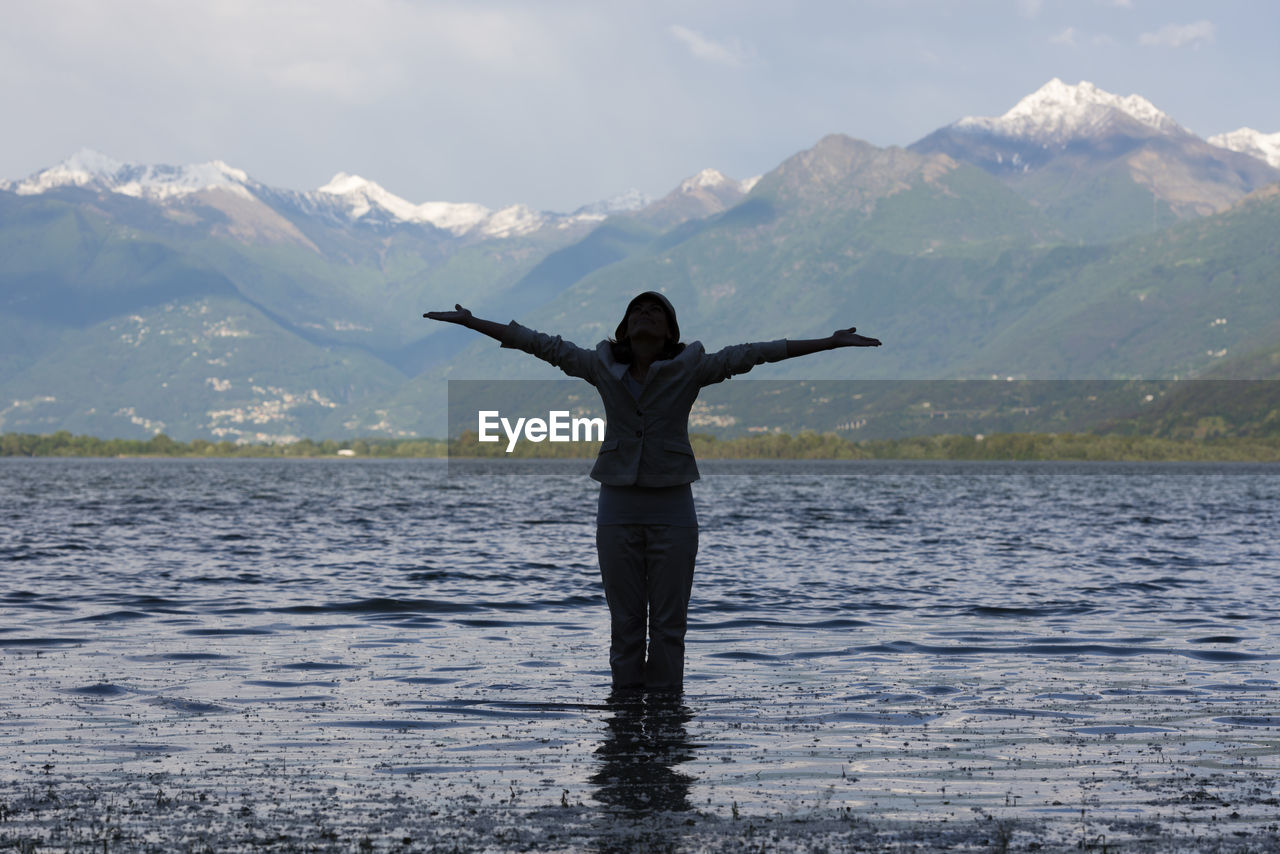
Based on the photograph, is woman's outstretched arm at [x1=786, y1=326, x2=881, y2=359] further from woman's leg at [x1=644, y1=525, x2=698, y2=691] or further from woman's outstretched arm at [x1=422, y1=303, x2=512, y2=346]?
woman's outstretched arm at [x1=422, y1=303, x2=512, y2=346]

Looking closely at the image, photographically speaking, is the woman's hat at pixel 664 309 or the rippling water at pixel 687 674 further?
the woman's hat at pixel 664 309

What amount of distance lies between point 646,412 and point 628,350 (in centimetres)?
64

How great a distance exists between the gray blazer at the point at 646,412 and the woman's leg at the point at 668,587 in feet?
1.66

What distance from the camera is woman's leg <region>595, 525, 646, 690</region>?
12.8 m

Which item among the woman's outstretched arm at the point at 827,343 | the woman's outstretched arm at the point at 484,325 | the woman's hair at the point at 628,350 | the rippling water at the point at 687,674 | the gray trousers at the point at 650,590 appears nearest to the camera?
the rippling water at the point at 687,674

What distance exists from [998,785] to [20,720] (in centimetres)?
815

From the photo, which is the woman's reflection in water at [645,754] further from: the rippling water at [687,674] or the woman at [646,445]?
the woman at [646,445]

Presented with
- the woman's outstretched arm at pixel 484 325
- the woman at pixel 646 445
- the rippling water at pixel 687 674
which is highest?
the woman's outstretched arm at pixel 484 325

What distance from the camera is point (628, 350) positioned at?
13023 mm

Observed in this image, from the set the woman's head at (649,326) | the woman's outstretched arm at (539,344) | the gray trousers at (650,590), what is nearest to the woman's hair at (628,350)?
the woman's head at (649,326)

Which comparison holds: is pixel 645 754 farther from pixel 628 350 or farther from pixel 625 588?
pixel 628 350

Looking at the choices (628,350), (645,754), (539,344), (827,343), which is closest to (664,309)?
(628,350)

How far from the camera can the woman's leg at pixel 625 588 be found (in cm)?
1284

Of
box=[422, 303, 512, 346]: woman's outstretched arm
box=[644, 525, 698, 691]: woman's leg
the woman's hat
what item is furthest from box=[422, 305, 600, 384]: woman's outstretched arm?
box=[644, 525, 698, 691]: woman's leg
